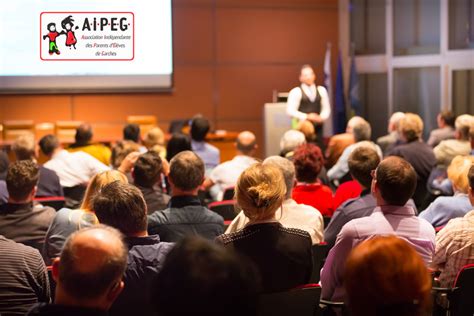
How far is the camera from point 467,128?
Result: 7957 mm

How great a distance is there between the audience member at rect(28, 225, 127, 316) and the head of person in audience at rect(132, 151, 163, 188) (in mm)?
2815

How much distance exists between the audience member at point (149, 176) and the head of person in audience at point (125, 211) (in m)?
1.67

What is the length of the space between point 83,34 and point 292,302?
2171 mm

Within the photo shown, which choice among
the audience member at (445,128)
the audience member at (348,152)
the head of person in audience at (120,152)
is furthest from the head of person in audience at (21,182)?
the audience member at (445,128)

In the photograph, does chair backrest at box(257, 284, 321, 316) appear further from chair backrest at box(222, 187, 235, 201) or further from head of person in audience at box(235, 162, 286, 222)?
chair backrest at box(222, 187, 235, 201)

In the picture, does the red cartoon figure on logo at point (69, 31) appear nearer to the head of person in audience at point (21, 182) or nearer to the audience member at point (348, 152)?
the head of person in audience at point (21, 182)

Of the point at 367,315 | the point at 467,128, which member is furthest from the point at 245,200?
the point at 467,128

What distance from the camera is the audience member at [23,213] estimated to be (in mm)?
4684

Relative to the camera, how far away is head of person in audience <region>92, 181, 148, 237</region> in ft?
11.8

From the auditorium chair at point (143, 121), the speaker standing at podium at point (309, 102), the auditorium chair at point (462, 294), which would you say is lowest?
the auditorium chair at point (462, 294)

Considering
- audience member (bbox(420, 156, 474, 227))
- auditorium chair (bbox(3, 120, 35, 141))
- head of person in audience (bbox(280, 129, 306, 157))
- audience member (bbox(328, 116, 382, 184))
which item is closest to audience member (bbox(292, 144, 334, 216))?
audience member (bbox(420, 156, 474, 227))

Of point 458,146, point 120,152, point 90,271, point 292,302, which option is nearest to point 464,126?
point 458,146

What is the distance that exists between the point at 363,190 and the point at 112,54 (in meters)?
1.77

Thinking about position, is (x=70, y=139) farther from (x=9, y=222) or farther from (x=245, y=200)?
(x=245, y=200)
